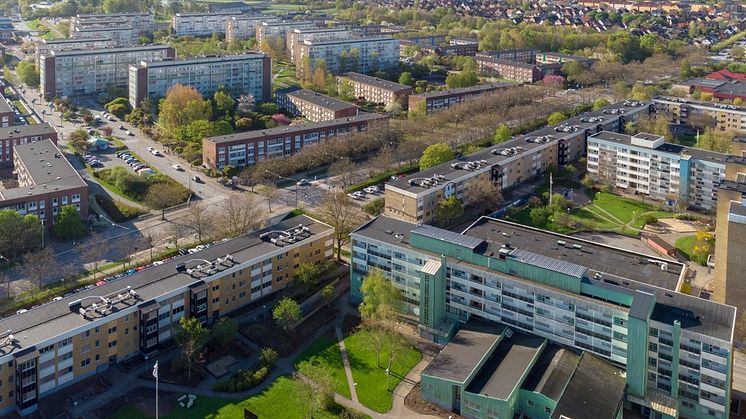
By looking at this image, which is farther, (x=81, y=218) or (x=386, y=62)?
(x=386, y=62)

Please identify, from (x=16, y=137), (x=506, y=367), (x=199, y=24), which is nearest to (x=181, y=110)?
(x=16, y=137)

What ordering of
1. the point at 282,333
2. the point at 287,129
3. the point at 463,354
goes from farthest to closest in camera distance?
the point at 287,129, the point at 282,333, the point at 463,354

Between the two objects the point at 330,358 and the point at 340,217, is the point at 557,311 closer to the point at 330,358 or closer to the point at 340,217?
the point at 330,358

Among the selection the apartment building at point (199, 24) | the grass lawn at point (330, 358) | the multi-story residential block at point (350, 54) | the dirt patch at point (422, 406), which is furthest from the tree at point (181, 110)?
the apartment building at point (199, 24)

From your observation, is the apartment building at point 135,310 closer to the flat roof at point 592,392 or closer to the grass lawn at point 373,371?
the grass lawn at point 373,371

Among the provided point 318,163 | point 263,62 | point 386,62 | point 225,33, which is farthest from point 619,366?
point 225,33

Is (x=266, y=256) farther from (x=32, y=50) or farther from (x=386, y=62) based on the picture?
(x=32, y=50)

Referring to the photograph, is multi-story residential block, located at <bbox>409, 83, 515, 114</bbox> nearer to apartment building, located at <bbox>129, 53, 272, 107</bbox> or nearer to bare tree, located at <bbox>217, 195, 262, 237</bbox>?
apartment building, located at <bbox>129, 53, 272, 107</bbox>
